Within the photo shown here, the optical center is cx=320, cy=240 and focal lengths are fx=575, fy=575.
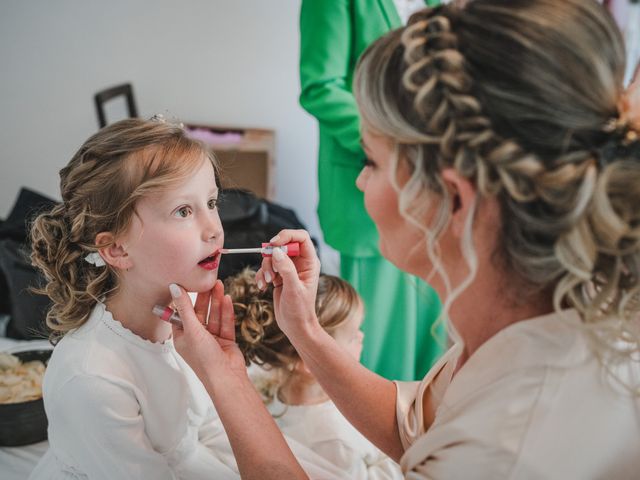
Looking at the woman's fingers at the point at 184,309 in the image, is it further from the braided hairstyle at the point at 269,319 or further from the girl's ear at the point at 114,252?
the braided hairstyle at the point at 269,319

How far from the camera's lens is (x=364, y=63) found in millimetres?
784

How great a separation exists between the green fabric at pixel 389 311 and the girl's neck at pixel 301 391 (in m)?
0.42

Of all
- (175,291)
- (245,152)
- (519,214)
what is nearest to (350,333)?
(175,291)

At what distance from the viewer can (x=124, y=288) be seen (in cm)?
109

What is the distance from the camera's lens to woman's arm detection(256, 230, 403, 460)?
1.03 meters

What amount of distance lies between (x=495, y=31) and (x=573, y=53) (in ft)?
0.30

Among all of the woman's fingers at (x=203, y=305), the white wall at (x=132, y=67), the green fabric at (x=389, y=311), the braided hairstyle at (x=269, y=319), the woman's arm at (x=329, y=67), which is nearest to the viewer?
the woman's fingers at (x=203, y=305)

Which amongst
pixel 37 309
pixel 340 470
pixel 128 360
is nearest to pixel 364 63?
pixel 128 360

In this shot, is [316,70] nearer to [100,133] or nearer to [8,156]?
[100,133]

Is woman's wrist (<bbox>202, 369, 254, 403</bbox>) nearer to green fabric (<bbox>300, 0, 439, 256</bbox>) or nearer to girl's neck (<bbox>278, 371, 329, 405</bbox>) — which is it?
girl's neck (<bbox>278, 371, 329, 405</bbox>)

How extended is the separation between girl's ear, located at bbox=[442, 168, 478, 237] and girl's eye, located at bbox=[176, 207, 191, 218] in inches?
20.1

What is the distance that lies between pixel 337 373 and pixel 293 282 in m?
0.20

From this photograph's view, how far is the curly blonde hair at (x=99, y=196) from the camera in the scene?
3.36 ft

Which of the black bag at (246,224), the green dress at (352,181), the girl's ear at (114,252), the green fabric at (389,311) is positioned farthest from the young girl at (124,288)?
the black bag at (246,224)
